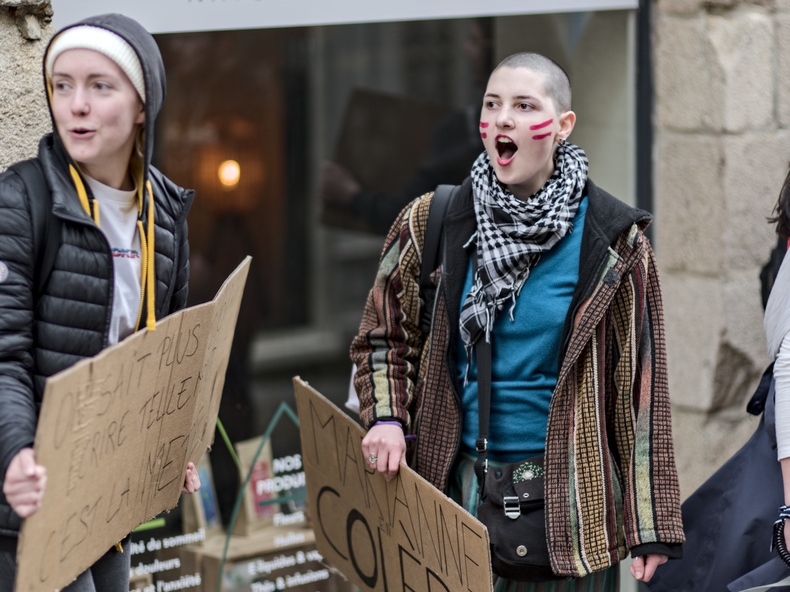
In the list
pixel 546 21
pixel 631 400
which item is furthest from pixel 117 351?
Answer: pixel 546 21

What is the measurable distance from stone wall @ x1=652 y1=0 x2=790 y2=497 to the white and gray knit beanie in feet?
8.98

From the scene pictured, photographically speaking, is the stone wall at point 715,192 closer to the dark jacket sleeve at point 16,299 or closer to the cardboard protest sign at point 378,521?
the cardboard protest sign at point 378,521

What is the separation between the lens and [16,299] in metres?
2.09

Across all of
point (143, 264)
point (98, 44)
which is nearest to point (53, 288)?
point (143, 264)

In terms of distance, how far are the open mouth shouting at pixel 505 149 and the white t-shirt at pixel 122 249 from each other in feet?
2.96

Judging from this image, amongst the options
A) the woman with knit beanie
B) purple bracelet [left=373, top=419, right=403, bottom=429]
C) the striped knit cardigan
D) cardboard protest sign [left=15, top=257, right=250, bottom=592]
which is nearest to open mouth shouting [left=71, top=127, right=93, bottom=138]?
the woman with knit beanie

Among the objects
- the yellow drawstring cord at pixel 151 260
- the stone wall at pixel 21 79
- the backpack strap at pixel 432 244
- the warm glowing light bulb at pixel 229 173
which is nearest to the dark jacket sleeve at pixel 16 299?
the yellow drawstring cord at pixel 151 260

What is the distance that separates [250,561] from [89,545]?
1743 mm

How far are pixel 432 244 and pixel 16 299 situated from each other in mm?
1102

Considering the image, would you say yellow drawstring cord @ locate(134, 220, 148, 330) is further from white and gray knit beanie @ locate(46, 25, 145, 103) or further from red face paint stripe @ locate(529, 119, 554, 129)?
red face paint stripe @ locate(529, 119, 554, 129)

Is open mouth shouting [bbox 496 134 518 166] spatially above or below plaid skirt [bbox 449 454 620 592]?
above

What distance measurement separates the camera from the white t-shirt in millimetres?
2271

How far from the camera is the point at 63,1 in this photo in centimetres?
309

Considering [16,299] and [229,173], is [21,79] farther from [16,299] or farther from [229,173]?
[229,173]
